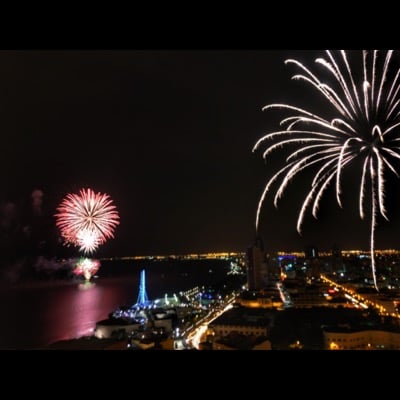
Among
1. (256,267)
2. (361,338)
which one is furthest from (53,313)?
(361,338)

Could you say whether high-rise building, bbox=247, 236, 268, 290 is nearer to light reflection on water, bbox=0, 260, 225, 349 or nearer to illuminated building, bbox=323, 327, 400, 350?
light reflection on water, bbox=0, 260, 225, 349

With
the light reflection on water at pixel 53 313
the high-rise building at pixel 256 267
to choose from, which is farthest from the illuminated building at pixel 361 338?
the high-rise building at pixel 256 267

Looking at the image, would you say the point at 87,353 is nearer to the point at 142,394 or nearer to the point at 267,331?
the point at 142,394

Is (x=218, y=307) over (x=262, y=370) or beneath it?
beneath

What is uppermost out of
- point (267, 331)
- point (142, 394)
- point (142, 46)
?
point (142, 46)

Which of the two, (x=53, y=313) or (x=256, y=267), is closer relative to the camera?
(x=53, y=313)

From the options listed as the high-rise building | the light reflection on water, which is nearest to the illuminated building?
the light reflection on water

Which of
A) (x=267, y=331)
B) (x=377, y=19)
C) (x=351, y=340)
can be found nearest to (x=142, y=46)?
(x=377, y=19)

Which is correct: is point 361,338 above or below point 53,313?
above

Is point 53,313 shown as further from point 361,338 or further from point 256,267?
point 361,338

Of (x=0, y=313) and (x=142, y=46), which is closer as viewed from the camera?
(x=142, y=46)
